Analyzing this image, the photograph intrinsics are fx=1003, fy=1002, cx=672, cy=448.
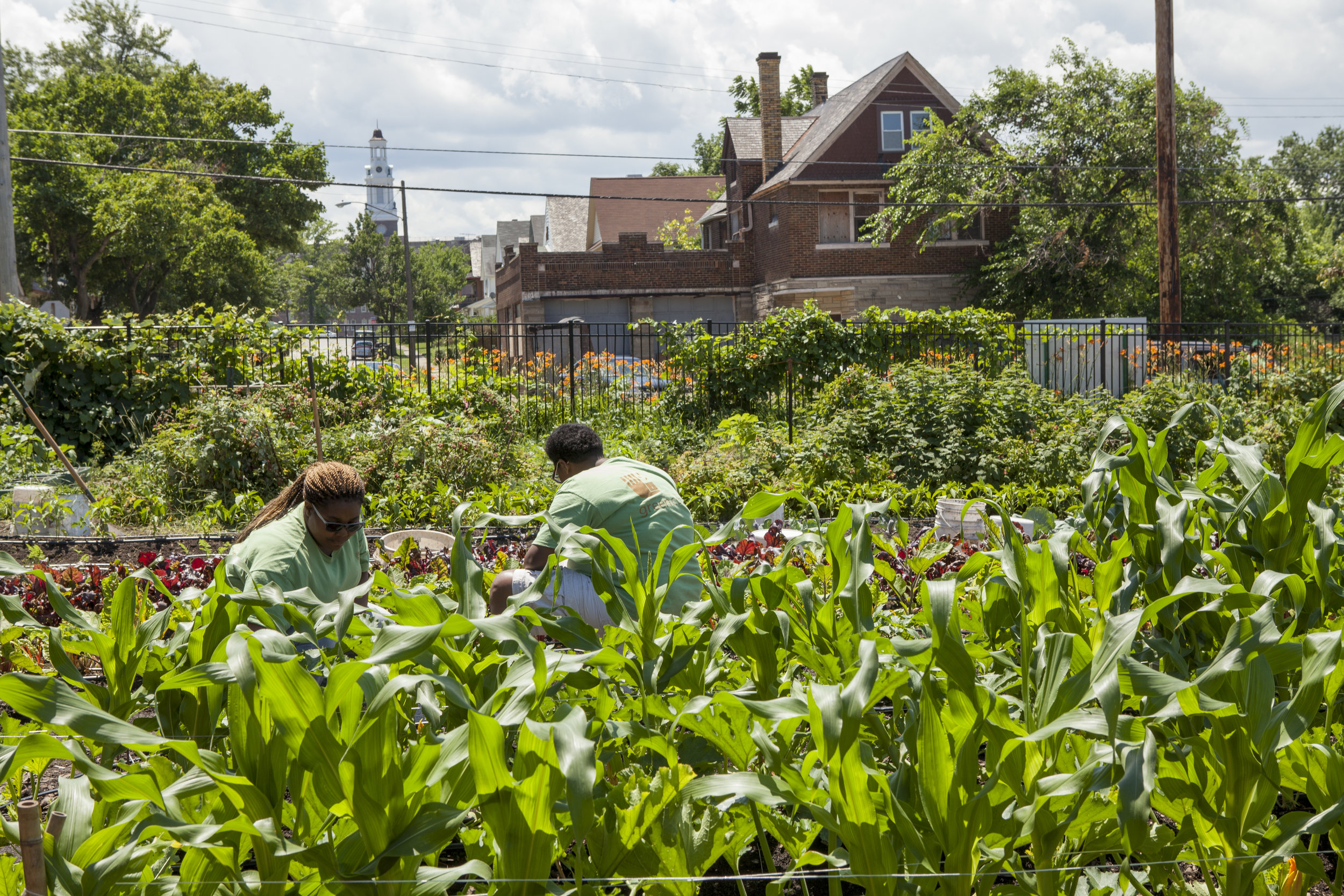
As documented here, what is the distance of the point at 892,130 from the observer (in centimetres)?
2866

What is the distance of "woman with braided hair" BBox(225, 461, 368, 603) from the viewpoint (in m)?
3.70

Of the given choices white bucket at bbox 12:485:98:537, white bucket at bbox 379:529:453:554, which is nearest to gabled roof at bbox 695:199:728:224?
white bucket at bbox 12:485:98:537

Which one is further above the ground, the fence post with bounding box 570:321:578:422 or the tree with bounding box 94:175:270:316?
the tree with bounding box 94:175:270:316

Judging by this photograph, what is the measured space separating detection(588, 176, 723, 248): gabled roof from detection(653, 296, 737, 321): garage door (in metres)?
8.38

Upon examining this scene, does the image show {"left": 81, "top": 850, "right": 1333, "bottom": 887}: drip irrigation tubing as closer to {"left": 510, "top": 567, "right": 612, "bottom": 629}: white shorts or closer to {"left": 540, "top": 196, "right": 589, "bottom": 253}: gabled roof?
{"left": 510, "top": 567, "right": 612, "bottom": 629}: white shorts

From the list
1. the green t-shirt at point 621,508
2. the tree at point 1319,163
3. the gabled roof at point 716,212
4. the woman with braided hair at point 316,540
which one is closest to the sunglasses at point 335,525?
the woman with braided hair at point 316,540

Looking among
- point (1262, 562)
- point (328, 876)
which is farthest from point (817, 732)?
point (1262, 562)

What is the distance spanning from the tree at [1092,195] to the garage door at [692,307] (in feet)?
23.9

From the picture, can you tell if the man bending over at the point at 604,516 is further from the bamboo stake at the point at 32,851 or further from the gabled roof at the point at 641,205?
the gabled roof at the point at 641,205

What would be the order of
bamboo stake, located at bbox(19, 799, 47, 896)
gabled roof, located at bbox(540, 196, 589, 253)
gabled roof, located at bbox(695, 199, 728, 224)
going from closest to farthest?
bamboo stake, located at bbox(19, 799, 47, 896), gabled roof, located at bbox(695, 199, 728, 224), gabled roof, located at bbox(540, 196, 589, 253)

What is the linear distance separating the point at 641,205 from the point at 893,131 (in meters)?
16.7

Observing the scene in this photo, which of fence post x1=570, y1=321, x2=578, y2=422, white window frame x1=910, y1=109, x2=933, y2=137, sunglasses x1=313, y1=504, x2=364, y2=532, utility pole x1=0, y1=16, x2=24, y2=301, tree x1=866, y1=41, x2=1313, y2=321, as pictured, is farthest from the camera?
white window frame x1=910, y1=109, x2=933, y2=137

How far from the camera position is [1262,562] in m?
2.53

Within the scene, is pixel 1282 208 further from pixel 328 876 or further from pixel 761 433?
pixel 328 876
